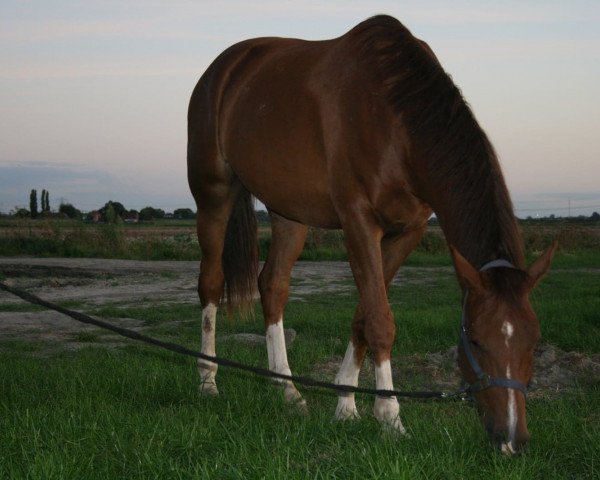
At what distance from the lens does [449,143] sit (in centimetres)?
362

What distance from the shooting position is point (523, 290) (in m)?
2.97

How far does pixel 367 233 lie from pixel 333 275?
10.5m

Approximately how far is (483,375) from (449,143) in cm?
116

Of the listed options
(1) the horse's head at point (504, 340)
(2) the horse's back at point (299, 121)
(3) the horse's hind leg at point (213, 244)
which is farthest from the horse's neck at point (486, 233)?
(3) the horse's hind leg at point (213, 244)

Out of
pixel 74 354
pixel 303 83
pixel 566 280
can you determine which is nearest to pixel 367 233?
pixel 303 83

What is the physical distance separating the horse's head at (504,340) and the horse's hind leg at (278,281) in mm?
2267

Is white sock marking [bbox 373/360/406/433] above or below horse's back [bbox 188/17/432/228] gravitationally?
below

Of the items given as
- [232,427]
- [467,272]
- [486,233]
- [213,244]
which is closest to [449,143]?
[486,233]

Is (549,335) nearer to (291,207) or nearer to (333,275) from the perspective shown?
(291,207)

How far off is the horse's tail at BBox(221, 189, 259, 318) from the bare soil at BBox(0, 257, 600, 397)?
2.73 feet

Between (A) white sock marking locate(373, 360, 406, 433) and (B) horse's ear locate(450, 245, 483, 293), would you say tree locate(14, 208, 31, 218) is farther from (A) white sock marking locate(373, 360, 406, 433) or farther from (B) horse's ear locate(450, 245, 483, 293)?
(B) horse's ear locate(450, 245, 483, 293)

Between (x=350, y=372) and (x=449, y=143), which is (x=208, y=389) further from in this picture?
(x=449, y=143)

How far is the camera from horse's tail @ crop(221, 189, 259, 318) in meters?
5.87

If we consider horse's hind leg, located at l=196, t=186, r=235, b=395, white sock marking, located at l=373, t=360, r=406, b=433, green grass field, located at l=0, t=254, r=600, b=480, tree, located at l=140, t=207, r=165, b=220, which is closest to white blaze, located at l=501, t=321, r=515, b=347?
green grass field, located at l=0, t=254, r=600, b=480
